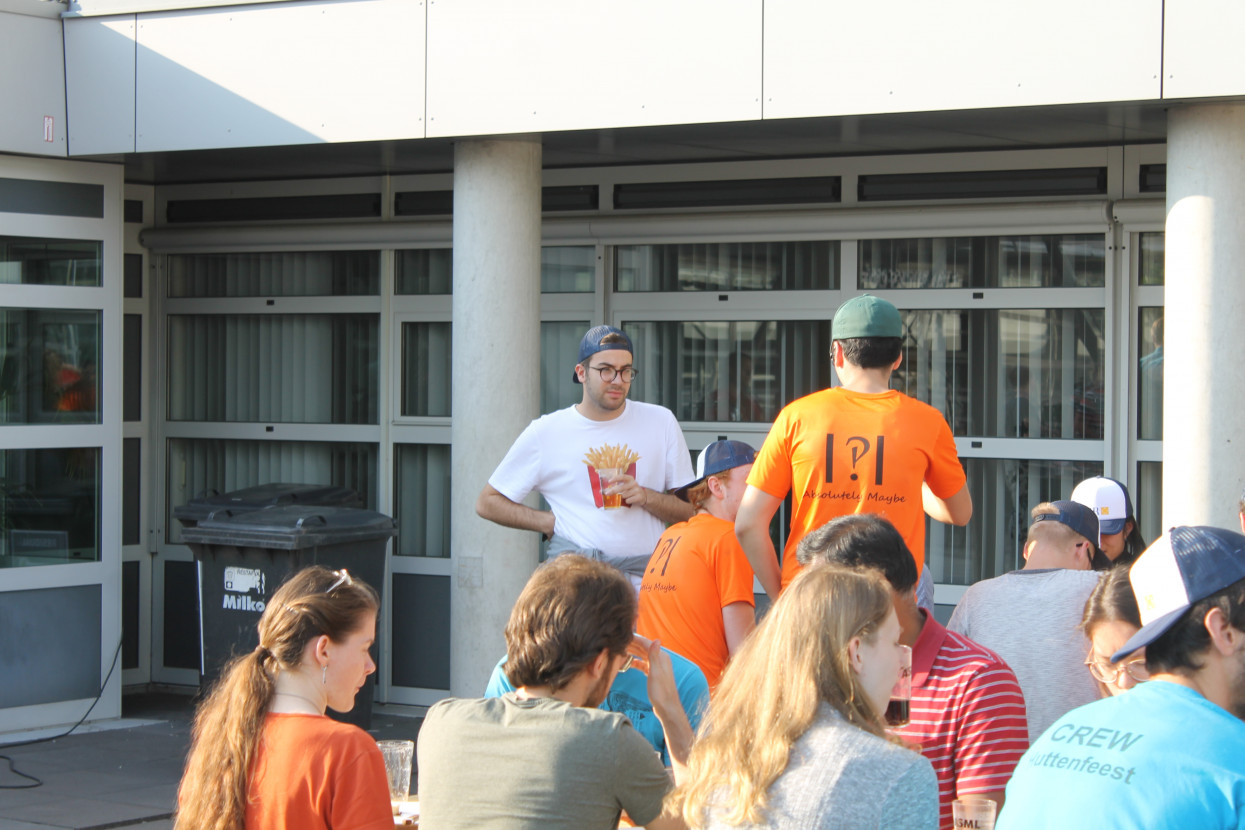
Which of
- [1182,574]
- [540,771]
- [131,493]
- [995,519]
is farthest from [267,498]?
[1182,574]

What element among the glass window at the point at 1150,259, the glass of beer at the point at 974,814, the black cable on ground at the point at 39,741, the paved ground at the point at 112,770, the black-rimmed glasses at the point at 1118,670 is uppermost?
the glass window at the point at 1150,259

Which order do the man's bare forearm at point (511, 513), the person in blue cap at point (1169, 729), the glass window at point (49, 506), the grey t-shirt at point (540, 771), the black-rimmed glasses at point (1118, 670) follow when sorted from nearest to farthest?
the person in blue cap at point (1169, 729), the black-rimmed glasses at point (1118, 670), the grey t-shirt at point (540, 771), the man's bare forearm at point (511, 513), the glass window at point (49, 506)

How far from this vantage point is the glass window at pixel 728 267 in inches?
283

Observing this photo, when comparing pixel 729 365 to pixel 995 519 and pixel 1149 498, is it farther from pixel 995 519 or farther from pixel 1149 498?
pixel 1149 498

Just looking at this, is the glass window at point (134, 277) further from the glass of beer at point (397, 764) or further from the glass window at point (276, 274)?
the glass of beer at point (397, 764)

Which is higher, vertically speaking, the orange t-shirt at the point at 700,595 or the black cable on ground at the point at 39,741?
the orange t-shirt at the point at 700,595

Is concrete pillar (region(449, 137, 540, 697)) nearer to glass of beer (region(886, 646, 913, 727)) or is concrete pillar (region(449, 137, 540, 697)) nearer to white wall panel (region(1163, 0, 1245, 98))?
white wall panel (region(1163, 0, 1245, 98))

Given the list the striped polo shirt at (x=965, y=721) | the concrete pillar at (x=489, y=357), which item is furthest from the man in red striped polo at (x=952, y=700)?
the concrete pillar at (x=489, y=357)

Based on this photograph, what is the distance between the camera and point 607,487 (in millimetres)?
5309

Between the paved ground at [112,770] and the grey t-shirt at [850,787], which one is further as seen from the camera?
the paved ground at [112,770]

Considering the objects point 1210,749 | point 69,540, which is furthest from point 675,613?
point 69,540

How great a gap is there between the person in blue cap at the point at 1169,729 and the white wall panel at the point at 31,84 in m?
6.38

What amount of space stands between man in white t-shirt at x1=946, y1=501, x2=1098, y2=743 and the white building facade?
1.92 metres

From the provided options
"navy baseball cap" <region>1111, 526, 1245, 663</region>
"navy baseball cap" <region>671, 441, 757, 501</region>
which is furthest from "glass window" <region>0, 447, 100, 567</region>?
"navy baseball cap" <region>1111, 526, 1245, 663</region>
